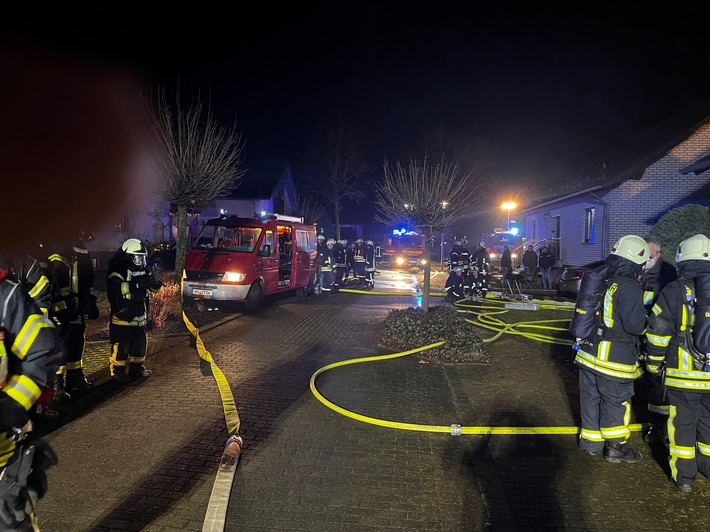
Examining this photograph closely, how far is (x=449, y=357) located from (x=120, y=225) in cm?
1809

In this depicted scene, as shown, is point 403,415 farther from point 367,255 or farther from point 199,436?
point 367,255

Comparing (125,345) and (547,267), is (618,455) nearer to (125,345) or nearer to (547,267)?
(125,345)

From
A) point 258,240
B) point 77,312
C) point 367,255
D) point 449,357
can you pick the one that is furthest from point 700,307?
point 367,255

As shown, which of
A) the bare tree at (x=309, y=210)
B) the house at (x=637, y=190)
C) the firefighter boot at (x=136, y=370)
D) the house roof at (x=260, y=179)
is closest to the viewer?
the firefighter boot at (x=136, y=370)

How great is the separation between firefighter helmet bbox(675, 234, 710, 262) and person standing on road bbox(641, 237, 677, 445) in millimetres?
424

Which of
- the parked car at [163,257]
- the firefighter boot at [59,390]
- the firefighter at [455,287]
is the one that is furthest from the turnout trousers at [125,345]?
the parked car at [163,257]

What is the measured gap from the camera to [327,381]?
237 inches

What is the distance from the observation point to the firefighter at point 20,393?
6.82 feet

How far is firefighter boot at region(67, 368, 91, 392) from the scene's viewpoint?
538 centimetres

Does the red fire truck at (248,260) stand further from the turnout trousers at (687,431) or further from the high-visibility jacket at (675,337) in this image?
the turnout trousers at (687,431)

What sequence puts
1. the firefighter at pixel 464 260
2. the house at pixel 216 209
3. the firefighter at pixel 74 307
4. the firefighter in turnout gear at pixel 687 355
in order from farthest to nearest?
1. the house at pixel 216 209
2. the firefighter at pixel 464 260
3. the firefighter at pixel 74 307
4. the firefighter in turnout gear at pixel 687 355

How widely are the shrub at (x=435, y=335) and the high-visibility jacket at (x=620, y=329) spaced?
119 inches

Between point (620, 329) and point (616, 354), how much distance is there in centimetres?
21

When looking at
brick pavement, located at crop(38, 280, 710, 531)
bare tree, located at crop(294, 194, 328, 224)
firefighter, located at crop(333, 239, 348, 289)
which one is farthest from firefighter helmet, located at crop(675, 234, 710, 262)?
bare tree, located at crop(294, 194, 328, 224)
